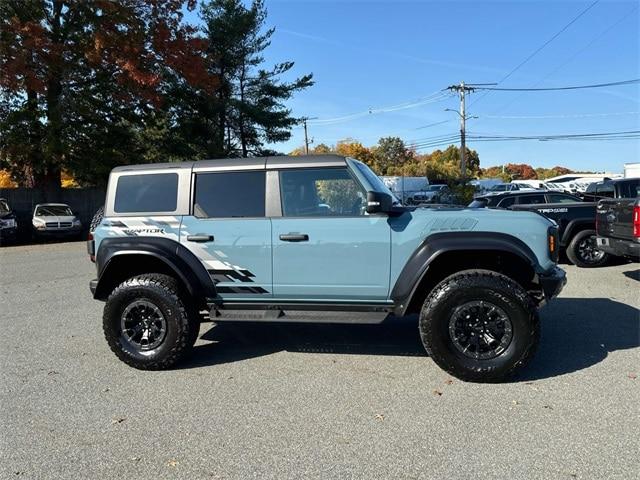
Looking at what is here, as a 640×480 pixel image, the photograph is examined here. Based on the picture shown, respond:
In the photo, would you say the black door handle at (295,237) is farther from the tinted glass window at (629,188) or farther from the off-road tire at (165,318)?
the tinted glass window at (629,188)

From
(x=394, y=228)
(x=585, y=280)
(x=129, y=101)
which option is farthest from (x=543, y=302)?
(x=129, y=101)

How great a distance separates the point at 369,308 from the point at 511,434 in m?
1.62

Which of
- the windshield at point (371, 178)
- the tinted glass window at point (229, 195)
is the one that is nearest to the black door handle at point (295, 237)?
the tinted glass window at point (229, 195)

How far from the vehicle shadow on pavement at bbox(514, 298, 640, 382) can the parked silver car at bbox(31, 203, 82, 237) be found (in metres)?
17.7

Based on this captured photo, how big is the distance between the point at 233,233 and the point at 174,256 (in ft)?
1.97

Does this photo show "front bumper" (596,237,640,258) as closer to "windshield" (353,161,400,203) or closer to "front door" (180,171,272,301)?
"windshield" (353,161,400,203)

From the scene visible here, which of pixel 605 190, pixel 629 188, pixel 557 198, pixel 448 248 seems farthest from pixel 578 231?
pixel 448 248

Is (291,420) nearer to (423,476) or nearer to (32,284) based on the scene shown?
(423,476)

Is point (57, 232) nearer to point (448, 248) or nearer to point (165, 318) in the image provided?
point (165, 318)

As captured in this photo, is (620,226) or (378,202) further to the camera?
(620,226)

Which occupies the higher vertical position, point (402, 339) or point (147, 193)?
point (147, 193)

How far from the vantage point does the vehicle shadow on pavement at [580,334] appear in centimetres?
482

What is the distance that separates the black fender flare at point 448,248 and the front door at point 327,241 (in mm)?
192

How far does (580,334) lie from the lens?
5785mm
